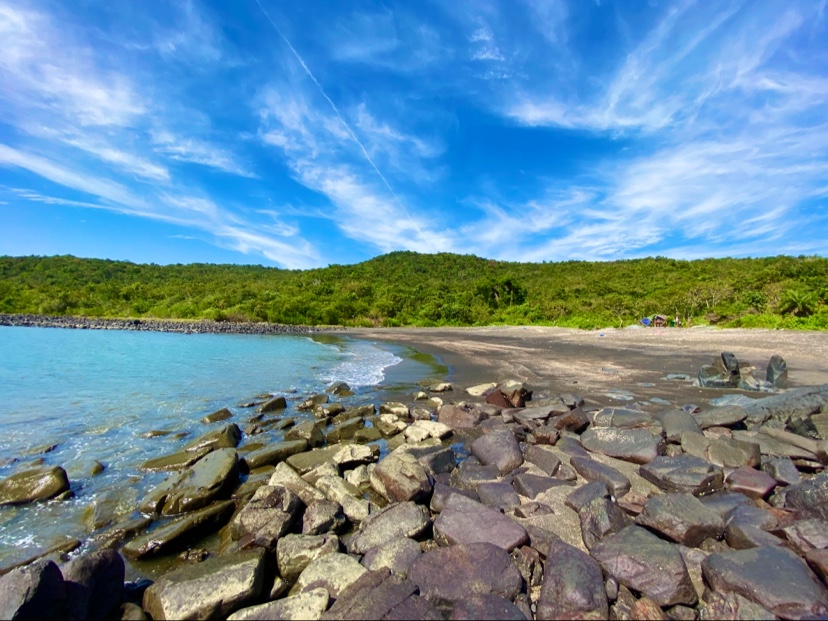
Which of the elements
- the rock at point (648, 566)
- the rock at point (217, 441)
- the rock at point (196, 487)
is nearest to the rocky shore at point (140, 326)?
the rock at point (217, 441)

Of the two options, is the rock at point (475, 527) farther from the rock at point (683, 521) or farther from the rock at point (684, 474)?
the rock at point (684, 474)

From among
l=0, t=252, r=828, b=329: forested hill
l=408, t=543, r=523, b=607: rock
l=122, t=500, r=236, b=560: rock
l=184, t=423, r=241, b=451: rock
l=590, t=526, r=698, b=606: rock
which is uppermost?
l=0, t=252, r=828, b=329: forested hill

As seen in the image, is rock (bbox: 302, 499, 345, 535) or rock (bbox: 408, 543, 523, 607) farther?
rock (bbox: 302, 499, 345, 535)

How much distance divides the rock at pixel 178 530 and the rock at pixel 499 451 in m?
3.74

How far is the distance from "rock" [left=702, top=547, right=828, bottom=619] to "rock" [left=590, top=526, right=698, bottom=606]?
0.26 metres

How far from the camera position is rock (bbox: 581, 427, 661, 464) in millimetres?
5750

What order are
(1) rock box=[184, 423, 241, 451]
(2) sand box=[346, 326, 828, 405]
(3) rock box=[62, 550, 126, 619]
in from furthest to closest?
A: (2) sand box=[346, 326, 828, 405]
(1) rock box=[184, 423, 241, 451]
(3) rock box=[62, 550, 126, 619]

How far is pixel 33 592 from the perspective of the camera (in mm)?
2584

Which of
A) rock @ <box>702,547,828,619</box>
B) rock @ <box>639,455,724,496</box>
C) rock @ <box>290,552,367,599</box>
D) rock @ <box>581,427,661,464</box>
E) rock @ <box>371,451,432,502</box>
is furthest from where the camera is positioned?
rock @ <box>581,427,661,464</box>

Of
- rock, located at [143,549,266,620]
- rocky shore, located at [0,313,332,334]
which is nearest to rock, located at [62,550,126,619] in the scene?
rock, located at [143,549,266,620]

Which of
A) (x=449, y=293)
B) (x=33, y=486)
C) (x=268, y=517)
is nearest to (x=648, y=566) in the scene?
(x=268, y=517)

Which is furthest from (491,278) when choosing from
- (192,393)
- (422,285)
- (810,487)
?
(810,487)

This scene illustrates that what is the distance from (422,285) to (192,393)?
274 ft

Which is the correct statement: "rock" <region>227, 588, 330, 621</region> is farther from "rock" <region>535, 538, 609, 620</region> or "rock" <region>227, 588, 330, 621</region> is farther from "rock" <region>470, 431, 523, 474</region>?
"rock" <region>470, 431, 523, 474</region>
